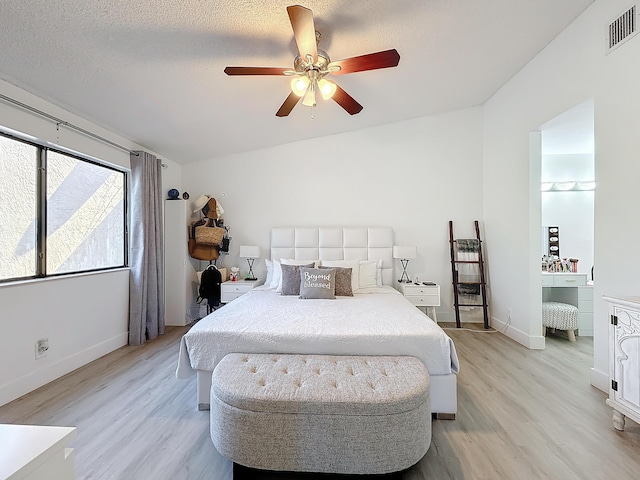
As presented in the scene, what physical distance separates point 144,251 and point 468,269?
4217 mm

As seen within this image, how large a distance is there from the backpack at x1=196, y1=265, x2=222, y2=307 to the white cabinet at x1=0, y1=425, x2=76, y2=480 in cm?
374

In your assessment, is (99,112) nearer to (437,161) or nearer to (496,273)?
(437,161)

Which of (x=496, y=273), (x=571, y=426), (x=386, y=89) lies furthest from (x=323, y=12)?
(x=496, y=273)

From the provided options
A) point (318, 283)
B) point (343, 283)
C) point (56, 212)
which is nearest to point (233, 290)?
point (318, 283)

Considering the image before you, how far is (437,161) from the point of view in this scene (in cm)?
461

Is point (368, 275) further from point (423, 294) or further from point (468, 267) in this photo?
point (468, 267)

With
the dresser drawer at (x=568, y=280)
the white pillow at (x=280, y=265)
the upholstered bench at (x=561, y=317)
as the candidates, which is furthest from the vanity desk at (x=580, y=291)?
the white pillow at (x=280, y=265)

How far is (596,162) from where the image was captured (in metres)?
2.69

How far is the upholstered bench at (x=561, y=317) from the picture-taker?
3.77m

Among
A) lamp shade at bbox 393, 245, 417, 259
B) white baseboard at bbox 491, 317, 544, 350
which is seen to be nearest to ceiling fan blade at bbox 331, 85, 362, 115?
lamp shade at bbox 393, 245, 417, 259

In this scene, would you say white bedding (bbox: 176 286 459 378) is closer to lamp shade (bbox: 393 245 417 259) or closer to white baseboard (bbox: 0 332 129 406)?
white baseboard (bbox: 0 332 129 406)

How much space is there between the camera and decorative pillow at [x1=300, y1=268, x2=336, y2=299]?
3395 millimetres

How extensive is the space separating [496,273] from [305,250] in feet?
8.52

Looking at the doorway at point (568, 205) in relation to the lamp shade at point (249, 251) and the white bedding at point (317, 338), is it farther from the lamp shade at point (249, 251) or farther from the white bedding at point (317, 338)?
the lamp shade at point (249, 251)
